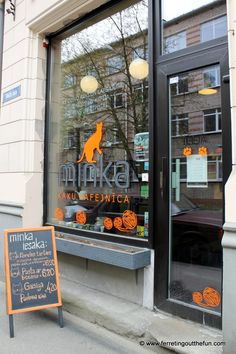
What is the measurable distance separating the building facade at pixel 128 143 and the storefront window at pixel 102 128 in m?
0.02

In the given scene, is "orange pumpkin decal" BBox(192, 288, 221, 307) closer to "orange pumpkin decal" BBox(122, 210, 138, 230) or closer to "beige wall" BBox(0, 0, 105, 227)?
"orange pumpkin decal" BBox(122, 210, 138, 230)

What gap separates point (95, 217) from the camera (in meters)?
5.12

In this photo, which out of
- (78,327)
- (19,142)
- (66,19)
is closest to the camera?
(78,327)

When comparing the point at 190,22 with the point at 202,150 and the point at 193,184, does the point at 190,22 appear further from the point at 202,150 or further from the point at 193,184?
the point at 193,184

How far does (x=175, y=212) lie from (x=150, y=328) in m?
1.19

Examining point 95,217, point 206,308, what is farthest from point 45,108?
point 206,308

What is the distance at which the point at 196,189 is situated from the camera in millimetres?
3816

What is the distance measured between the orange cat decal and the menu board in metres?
1.46

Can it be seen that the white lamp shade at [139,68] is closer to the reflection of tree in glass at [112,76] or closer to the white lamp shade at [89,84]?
the reflection of tree in glass at [112,76]

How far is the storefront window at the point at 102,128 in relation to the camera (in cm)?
459

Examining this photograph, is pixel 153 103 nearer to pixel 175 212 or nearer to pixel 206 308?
pixel 175 212

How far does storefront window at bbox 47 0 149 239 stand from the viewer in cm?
459

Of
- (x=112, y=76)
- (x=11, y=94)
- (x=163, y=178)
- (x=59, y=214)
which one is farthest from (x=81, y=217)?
(x=11, y=94)

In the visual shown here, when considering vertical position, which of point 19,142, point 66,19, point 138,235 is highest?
point 66,19
